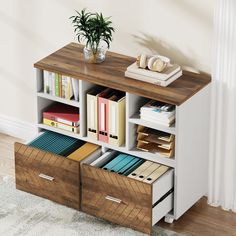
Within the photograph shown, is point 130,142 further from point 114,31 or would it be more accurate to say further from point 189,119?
point 114,31

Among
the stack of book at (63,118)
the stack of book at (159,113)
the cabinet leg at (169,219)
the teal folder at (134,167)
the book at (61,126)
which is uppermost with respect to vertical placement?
the stack of book at (159,113)

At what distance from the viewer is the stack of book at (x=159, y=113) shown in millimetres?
4117

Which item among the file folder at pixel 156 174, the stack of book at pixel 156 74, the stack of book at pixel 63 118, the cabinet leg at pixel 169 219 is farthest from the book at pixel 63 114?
the cabinet leg at pixel 169 219

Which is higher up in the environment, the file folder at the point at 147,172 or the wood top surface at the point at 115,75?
the wood top surface at the point at 115,75

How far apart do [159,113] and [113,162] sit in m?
0.39

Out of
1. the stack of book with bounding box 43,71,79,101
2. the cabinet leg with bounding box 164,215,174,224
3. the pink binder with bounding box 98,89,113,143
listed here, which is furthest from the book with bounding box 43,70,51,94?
the cabinet leg with bounding box 164,215,174,224

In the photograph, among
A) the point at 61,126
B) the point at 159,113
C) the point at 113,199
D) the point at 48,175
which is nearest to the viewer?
the point at 159,113

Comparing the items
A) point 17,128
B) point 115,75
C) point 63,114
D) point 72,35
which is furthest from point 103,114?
point 17,128

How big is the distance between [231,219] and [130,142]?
2.23ft

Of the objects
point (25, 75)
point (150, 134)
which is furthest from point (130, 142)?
point (25, 75)

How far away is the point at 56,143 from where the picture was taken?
4.52m

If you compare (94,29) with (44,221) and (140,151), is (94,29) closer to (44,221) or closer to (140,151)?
(140,151)

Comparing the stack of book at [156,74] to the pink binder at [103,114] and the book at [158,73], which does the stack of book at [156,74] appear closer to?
the book at [158,73]

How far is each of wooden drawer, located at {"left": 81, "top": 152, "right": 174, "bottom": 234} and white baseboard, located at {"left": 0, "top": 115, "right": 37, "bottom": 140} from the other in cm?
95
